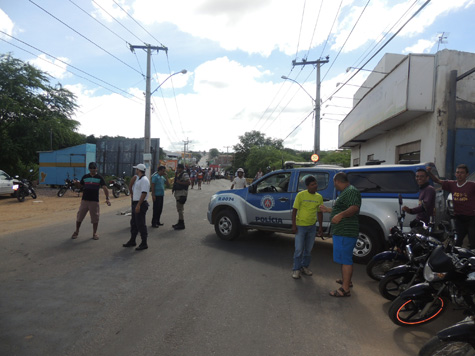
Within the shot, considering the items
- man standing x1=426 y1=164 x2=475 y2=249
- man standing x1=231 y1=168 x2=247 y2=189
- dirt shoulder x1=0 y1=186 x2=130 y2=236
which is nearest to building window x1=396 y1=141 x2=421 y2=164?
man standing x1=231 y1=168 x2=247 y2=189

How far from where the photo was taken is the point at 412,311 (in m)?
3.67

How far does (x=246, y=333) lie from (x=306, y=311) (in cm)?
99

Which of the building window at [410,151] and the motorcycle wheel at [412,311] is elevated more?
the building window at [410,151]

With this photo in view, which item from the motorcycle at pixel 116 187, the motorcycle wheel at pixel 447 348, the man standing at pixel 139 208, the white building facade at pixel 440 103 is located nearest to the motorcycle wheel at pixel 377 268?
the motorcycle wheel at pixel 447 348

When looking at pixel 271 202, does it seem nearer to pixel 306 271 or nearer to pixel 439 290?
pixel 306 271

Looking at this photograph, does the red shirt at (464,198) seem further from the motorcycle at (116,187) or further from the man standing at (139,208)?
the motorcycle at (116,187)

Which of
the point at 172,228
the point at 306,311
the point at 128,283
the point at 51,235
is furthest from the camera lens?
the point at 172,228

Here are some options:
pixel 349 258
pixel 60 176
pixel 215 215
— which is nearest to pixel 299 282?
pixel 349 258

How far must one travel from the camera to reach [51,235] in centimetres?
799

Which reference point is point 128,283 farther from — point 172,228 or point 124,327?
point 172,228

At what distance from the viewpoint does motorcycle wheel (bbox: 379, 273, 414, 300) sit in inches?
166

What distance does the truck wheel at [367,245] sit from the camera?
19.5ft

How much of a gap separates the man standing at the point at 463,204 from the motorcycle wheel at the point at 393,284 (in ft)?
5.92

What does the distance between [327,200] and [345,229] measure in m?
2.24
